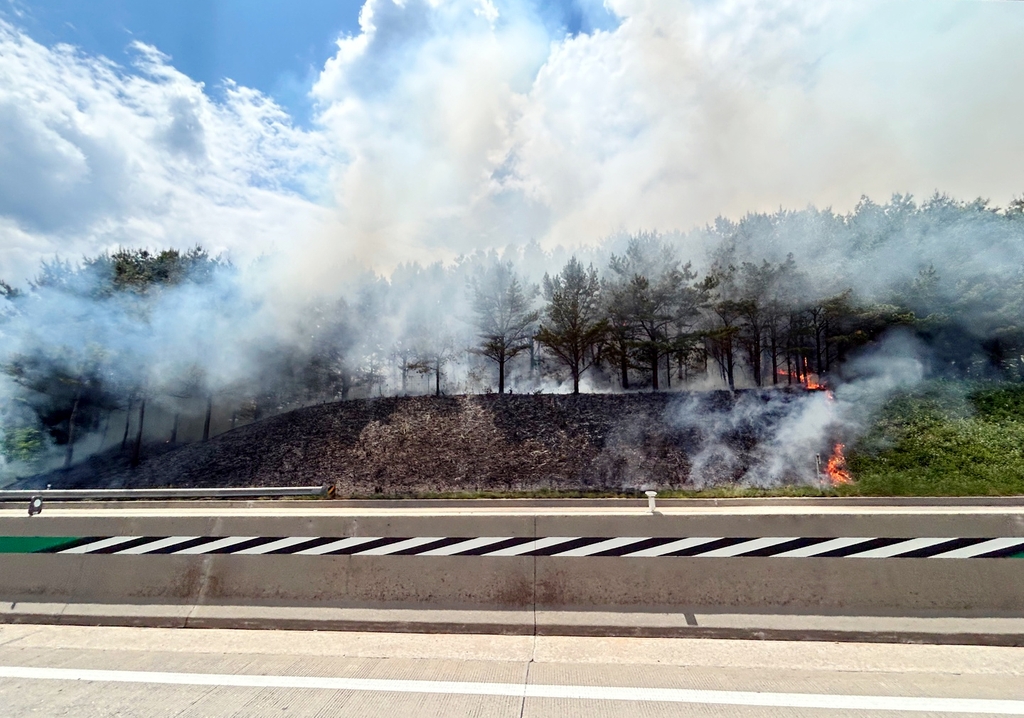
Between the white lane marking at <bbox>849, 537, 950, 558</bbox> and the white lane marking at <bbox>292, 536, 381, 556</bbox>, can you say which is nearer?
the white lane marking at <bbox>849, 537, 950, 558</bbox>

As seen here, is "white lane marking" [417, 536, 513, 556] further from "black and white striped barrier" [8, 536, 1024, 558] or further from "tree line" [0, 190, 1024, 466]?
"tree line" [0, 190, 1024, 466]

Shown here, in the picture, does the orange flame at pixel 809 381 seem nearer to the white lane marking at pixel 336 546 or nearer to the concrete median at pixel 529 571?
the concrete median at pixel 529 571

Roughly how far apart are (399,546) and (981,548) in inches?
164

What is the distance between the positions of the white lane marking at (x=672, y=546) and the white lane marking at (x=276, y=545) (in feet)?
8.13

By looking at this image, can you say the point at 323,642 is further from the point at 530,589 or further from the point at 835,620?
the point at 835,620

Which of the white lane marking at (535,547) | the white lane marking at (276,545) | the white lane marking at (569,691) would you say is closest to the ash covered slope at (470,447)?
the white lane marking at (276,545)

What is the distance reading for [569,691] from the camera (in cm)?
315

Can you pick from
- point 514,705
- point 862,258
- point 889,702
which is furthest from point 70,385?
point 862,258

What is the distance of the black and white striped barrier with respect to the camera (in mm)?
3848

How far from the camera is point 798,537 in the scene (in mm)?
3926

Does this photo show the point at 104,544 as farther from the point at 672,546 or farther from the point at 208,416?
the point at 208,416

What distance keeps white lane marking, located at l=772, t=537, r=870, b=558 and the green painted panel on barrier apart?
220 inches

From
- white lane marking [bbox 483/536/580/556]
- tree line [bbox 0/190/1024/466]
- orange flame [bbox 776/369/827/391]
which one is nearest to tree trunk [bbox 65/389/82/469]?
tree line [bbox 0/190/1024/466]

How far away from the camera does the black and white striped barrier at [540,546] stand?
3.85m
